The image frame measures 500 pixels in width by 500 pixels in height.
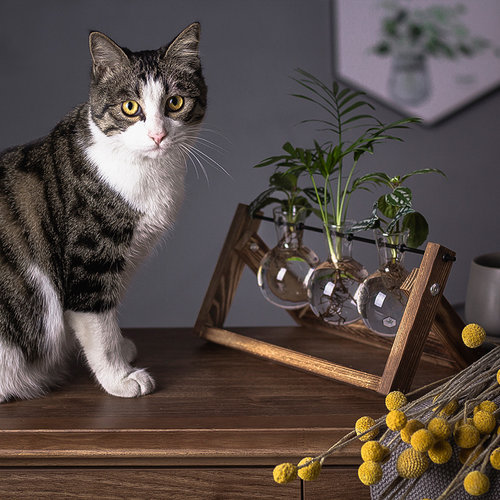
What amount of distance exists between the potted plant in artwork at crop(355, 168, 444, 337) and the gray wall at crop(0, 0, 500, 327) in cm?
75

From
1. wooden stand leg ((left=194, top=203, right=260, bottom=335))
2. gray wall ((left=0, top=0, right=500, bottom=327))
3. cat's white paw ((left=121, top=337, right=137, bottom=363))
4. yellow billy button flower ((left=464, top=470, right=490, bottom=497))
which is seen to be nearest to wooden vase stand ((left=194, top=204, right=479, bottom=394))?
wooden stand leg ((left=194, top=203, right=260, bottom=335))

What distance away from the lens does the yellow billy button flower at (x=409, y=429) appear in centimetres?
64

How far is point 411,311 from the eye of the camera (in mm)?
913

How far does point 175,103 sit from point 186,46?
0.29 feet

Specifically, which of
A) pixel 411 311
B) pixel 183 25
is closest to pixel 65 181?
pixel 411 311

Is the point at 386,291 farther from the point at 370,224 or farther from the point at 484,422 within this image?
the point at 484,422

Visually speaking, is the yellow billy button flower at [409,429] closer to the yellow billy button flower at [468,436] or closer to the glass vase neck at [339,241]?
the yellow billy button flower at [468,436]

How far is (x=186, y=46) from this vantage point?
0.97 m

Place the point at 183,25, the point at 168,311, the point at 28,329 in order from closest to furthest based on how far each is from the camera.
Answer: the point at 28,329 → the point at 183,25 → the point at 168,311

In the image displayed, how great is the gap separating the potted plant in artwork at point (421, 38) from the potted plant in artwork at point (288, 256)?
77cm

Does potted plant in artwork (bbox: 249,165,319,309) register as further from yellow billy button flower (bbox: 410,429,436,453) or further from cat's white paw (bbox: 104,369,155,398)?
yellow billy button flower (bbox: 410,429,436,453)

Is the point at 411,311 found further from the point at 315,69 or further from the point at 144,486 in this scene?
the point at 315,69

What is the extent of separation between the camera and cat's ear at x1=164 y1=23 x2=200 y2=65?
3.15 ft

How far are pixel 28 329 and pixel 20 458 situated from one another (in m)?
0.19
